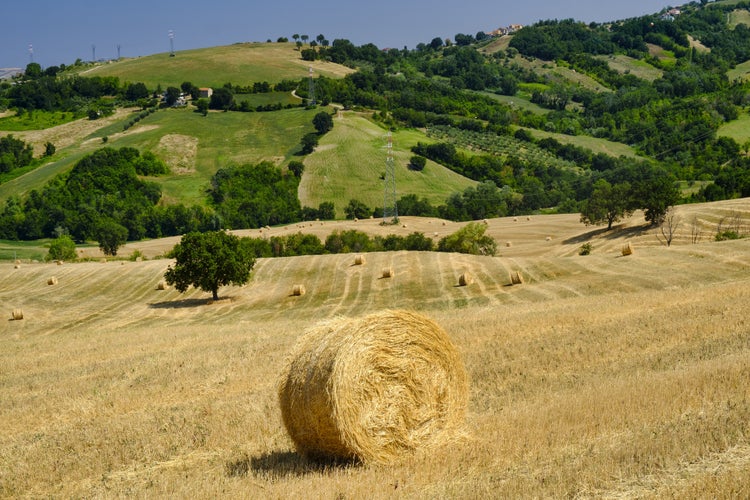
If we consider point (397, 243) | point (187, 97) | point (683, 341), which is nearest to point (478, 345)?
point (683, 341)

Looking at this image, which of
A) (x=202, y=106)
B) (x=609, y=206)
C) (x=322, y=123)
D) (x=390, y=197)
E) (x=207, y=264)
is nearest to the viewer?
(x=207, y=264)

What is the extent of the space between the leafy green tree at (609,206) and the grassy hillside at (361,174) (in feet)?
187

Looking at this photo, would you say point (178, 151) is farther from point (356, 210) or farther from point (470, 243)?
point (470, 243)

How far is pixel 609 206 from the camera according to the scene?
7638 centimetres

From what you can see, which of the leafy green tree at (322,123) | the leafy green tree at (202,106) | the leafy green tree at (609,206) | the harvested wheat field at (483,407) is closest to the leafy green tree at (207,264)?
the harvested wheat field at (483,407)

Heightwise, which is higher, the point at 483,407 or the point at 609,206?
the point at 609,206

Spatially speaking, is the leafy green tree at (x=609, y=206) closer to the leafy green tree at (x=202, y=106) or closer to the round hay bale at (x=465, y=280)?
the round hay bale at (x=465, y=280)

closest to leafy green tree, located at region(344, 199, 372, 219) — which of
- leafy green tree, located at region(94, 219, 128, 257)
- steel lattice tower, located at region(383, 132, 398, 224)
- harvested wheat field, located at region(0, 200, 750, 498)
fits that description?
steel lattice tower, located at region(383, 132, 398, 224)

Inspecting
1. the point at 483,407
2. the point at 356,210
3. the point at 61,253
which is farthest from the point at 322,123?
the point at 483,407

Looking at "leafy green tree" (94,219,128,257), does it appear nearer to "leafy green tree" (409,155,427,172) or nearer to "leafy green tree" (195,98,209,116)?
"leafy green tree" (409,155,427,172)

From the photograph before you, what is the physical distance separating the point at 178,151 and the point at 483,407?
5951 inches

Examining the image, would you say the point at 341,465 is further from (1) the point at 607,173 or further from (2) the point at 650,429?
(1) the point at 607,173

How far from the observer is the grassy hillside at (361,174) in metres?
136

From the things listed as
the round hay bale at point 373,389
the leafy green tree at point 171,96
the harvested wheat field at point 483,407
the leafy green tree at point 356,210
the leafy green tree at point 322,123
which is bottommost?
the harvested wheat field at point 483,407
